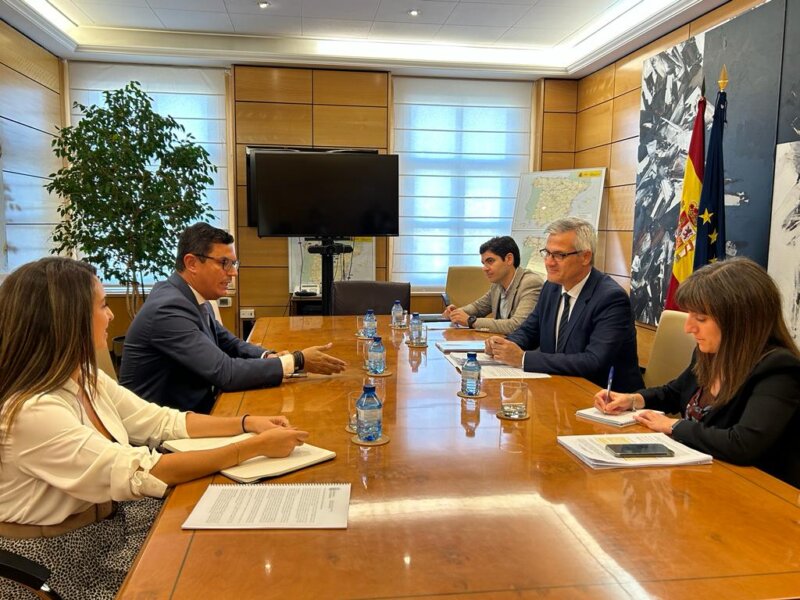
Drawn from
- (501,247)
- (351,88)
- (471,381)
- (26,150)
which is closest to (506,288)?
(501,247)

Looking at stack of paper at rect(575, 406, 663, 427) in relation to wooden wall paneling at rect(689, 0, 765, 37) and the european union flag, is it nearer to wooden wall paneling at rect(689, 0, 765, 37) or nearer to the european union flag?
the european union flag

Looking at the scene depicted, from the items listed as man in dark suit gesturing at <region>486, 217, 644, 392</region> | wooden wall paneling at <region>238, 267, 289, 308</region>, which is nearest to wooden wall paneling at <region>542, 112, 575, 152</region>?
wooden wall paneling at <region>238, 267, 289, 308</region>

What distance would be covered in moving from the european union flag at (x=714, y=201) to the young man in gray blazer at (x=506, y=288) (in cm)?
109

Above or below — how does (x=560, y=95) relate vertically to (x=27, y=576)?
above

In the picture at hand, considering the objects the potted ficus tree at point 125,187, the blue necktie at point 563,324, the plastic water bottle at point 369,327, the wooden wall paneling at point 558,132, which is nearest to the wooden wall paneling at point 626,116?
the wooden wall paneling at point 558,132

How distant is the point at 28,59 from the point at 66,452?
16.3 ft

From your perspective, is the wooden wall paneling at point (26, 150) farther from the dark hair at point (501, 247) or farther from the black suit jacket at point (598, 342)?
the black suit jacket at point (598, 342)

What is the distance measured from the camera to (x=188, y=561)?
1043mm

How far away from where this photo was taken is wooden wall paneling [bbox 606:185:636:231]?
525 centimetres

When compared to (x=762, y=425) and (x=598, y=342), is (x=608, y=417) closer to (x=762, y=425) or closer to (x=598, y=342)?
(x=762, y=425)

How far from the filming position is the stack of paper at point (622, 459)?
4.86 ft

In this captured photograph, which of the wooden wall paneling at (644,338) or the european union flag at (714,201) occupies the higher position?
the european union flag at (714,201)

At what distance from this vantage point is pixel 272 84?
5.75 meters

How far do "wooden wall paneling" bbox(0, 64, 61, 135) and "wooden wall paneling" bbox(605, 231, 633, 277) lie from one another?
17.2 feet
